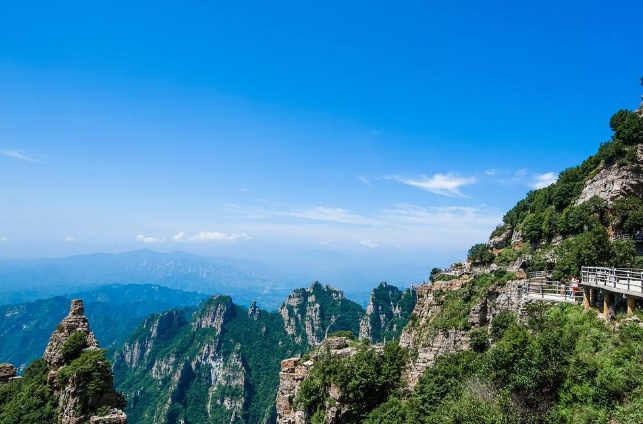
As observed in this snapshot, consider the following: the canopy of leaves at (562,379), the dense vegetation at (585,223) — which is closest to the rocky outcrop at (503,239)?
the dense vegetation at (585,223)

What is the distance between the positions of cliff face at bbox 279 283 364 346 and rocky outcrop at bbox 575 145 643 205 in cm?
9989

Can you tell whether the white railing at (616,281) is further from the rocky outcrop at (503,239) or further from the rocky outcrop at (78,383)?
the rocky outcrop at (78,383)

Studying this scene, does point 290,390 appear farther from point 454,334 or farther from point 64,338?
point 64,338

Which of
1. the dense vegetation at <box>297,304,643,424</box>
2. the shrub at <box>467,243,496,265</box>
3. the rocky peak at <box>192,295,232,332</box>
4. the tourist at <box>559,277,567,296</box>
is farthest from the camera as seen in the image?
the rocky peak at <box>192,295,232,332</box>

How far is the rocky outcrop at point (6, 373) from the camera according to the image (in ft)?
90.1

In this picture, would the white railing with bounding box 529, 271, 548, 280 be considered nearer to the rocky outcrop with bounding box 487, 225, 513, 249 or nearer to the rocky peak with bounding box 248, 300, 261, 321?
the rocky outcrop with bounding box 487, 225, 513, 249

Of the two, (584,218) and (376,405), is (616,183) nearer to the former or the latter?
(584,218)

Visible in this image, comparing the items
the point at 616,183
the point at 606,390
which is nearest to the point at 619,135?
the point at 616,183

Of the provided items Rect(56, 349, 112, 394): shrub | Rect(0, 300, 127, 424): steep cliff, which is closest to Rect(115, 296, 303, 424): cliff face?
Rect(0, 300, 127, 424): steep cliff

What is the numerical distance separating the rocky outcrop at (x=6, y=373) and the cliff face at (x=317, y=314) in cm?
9806

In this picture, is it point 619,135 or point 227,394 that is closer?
point 619,135

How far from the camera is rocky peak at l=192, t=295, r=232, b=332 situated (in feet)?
433

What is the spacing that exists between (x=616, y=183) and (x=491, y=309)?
14.2 metres

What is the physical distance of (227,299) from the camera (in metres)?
136
